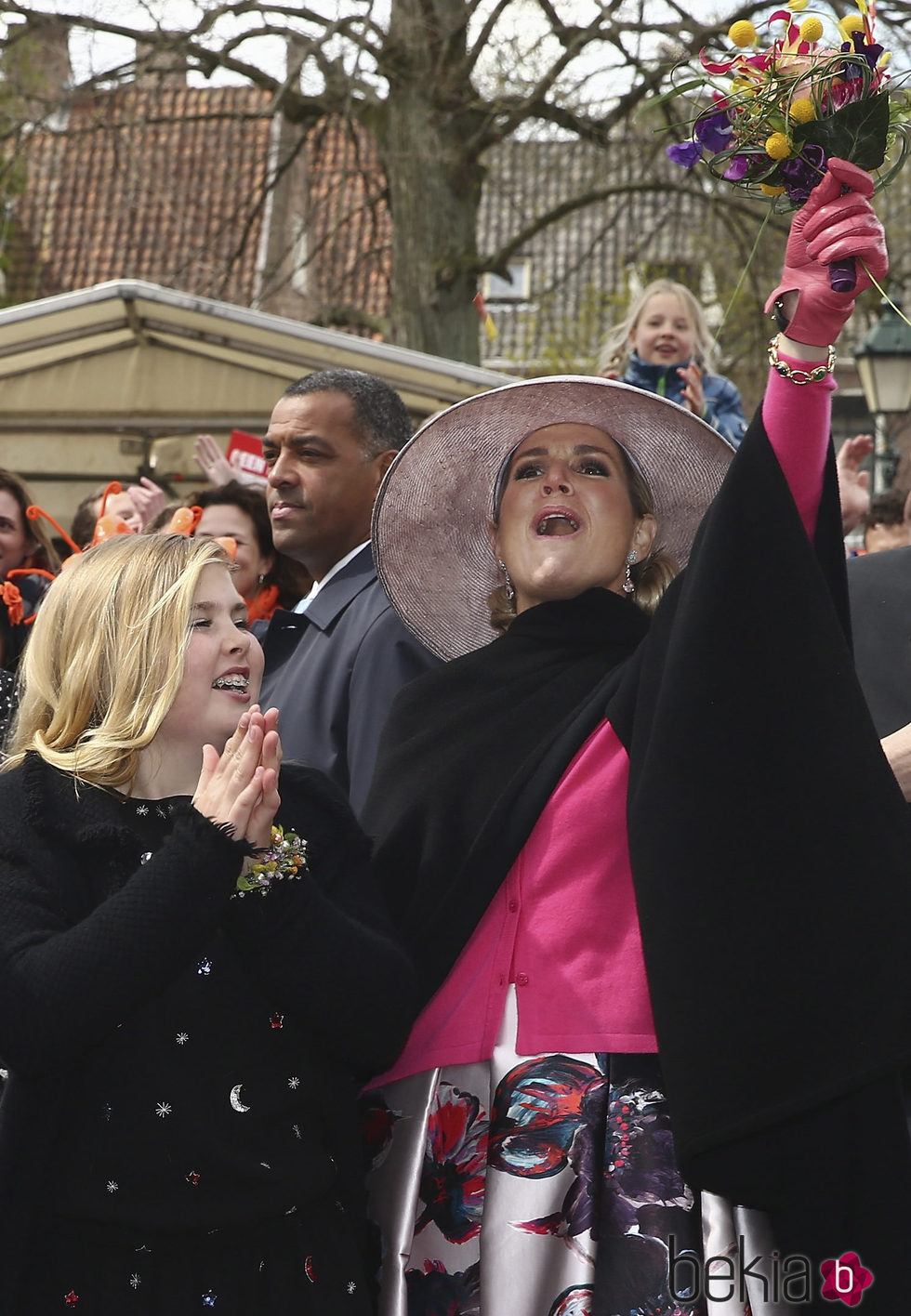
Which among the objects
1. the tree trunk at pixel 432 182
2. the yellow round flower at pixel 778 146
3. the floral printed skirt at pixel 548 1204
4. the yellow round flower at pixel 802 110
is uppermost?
the tree trunk at pixel 432 182

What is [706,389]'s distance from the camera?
6.02 m

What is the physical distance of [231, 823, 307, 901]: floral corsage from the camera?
2.41 meters

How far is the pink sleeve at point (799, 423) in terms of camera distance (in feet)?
7.70

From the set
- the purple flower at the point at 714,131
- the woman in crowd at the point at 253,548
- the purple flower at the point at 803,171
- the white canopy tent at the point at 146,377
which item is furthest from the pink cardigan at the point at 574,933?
the white canopy tent at the point at 146,377

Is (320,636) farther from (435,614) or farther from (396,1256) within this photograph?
(396,1256)

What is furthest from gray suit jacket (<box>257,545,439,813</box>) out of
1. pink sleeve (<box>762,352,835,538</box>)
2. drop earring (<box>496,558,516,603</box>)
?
pink sleeve (<box>762,352,835,538</box>)

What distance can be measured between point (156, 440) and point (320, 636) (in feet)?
14.3

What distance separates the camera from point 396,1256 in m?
2.52

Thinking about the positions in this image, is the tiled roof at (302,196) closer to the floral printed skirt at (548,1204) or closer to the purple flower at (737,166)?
the purple flower at (737,166)

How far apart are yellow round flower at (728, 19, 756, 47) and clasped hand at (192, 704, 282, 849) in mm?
1266

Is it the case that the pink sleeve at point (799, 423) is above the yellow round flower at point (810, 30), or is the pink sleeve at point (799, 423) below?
below

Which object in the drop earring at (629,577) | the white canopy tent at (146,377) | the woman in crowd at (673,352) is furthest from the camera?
the white canopy tent at (146,377)

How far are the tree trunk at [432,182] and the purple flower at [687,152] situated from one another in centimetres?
812

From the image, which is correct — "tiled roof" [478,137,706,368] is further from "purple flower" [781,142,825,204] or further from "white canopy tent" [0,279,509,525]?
"purple flower" [781,142,825,204]
